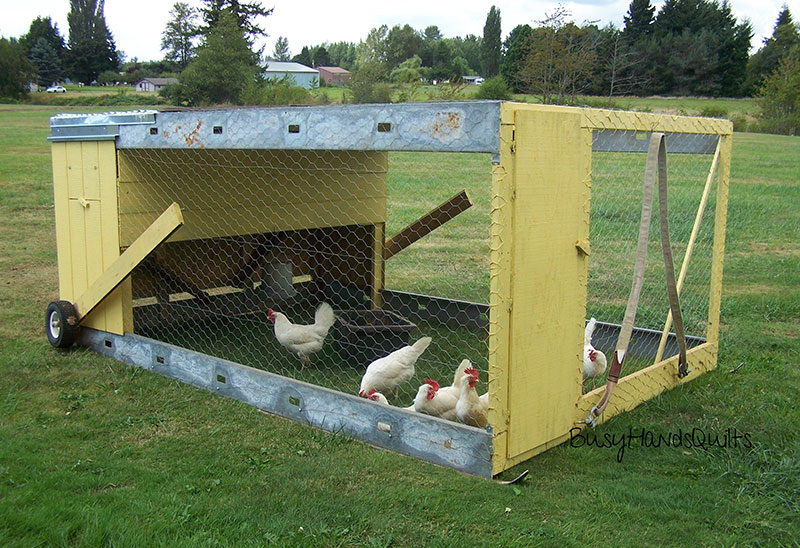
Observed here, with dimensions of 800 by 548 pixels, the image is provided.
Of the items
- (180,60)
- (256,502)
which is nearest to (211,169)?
(256,502)

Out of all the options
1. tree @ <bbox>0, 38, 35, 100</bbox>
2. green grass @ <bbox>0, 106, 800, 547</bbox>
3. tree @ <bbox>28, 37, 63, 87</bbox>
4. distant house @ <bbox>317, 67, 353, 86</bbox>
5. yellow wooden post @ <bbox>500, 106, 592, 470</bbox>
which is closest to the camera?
green grass @ <bbox>0, 106, 800, 547</bbox>

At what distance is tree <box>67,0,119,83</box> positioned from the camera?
204ft

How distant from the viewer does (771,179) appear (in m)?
15.4

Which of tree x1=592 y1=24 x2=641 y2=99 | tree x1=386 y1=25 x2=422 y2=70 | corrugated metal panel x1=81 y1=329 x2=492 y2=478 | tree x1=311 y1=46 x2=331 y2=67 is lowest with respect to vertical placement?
corrugated metal panel x1=81 y1=329 x2=492 y2=478

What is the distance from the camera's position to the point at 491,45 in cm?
5291

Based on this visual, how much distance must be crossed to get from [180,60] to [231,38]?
2898cm

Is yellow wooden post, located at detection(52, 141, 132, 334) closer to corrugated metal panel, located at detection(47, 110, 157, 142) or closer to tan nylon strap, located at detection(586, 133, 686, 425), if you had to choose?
corrugated metal panel, located at detection(47, 110, 157, 142)

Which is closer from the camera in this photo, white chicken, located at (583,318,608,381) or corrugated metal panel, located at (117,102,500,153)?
corrugated metal panel, located at (117,102,500,153)

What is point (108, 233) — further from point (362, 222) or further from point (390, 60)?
point (390, 60)

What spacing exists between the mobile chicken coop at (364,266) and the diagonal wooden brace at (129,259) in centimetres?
1

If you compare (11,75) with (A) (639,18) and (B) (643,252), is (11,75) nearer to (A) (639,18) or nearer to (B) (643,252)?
(A) (639,18)

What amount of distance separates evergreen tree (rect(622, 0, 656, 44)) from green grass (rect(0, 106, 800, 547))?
45309 millimetres

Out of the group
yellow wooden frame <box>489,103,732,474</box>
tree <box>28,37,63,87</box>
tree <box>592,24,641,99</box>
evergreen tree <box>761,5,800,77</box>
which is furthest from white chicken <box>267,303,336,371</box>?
tree <box>28,37,63,87</box>

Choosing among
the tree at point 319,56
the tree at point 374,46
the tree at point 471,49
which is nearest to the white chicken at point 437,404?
the tree at point 374,46
